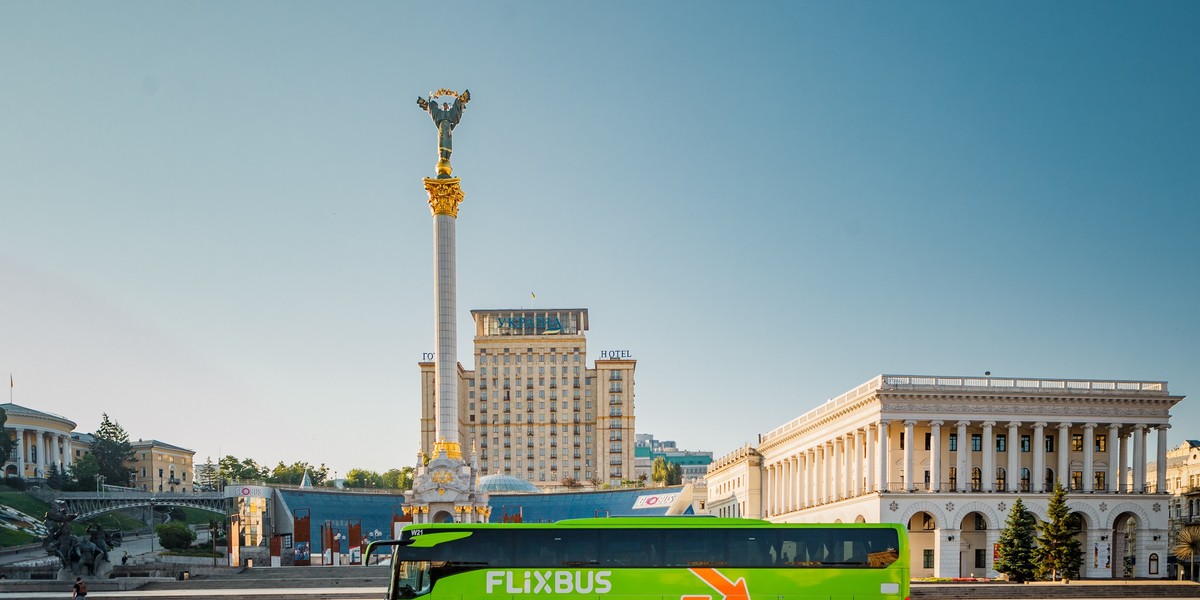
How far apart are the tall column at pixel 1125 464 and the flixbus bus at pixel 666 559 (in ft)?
151

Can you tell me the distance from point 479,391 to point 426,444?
15808 millimetres

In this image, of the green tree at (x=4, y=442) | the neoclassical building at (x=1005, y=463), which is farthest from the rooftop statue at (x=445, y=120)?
the green tree at (x=4, y=442)

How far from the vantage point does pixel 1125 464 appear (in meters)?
65.3

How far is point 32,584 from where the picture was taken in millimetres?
49875

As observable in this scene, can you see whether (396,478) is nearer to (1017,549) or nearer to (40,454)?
(40,454)

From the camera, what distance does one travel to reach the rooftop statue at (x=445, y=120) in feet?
251

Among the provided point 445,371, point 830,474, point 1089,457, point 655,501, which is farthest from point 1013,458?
point 655,501

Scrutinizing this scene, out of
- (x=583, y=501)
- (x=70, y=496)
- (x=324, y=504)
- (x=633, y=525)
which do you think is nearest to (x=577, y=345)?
(x=583, y=501)

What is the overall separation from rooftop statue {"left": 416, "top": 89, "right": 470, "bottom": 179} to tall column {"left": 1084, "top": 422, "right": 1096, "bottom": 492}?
167ft

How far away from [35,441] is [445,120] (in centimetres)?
11213

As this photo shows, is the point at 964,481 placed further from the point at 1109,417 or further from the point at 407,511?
the point at 407,511

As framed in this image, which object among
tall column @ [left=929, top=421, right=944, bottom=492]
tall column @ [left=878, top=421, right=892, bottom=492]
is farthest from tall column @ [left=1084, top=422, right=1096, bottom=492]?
tall column @ [left=878, top=421, right=892, bottom=492]

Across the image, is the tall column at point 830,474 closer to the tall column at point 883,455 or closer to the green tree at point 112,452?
the tall column at point 883,455

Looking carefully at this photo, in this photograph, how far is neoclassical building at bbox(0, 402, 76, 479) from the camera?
141750 millimetres
